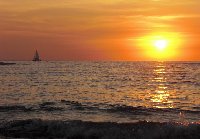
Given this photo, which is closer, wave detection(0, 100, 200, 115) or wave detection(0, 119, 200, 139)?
wave detection(0, 119, 200, 139)

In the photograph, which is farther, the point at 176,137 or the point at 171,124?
the point at 171,124

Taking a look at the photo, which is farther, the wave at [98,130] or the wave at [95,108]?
the wave at [95,108]

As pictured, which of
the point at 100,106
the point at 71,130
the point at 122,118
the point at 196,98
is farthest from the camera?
the point at 196,98

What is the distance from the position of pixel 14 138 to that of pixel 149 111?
13227 mm

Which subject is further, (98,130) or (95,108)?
(95,108)

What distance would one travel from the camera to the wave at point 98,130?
18.0m

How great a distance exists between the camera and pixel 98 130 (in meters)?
18.8

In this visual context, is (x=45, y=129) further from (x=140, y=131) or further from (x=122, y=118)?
(x=122, y=118)

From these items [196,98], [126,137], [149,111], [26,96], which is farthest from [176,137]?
[26,96]

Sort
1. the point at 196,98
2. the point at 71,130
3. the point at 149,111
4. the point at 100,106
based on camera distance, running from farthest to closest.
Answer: the point at 196,98 < the point at 100,106 < the point at 149,111 < the point at 71,130

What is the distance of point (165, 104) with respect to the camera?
31.9 m

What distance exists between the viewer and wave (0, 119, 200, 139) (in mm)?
18031

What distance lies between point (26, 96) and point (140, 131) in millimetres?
21135

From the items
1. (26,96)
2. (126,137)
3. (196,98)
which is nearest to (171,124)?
(126,137)
